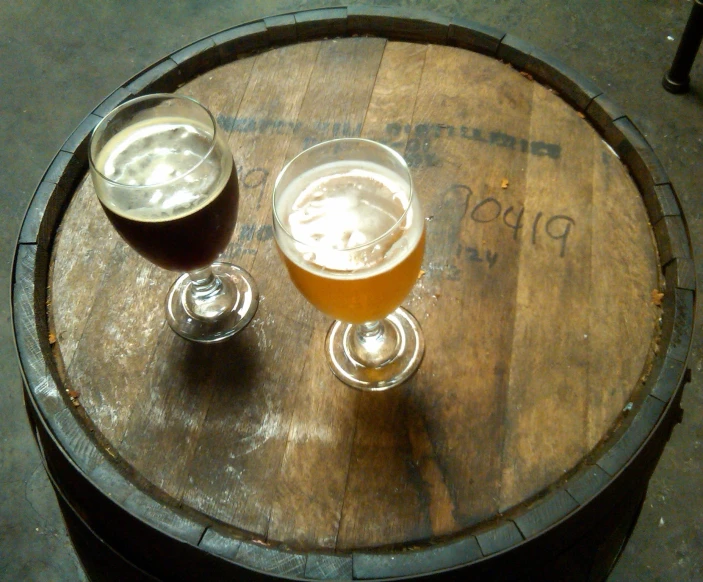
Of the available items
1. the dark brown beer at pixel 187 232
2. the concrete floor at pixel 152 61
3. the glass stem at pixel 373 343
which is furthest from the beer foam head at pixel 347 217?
the concrete floor at pixel 152 61

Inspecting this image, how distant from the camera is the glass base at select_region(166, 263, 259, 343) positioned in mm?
1047

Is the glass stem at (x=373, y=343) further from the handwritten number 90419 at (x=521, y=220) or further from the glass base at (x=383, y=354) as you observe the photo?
the handwritten number 90419 at (x=521, y=220)

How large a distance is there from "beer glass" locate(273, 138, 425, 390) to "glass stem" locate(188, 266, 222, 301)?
0.24 meters

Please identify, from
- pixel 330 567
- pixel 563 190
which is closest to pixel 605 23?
pixel 563 190

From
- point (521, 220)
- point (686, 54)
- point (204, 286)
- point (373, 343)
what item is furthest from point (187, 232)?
point (686, 54)

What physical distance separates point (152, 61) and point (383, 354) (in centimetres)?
212

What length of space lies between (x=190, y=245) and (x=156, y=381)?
0.23m

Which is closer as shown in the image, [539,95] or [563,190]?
[563,190]

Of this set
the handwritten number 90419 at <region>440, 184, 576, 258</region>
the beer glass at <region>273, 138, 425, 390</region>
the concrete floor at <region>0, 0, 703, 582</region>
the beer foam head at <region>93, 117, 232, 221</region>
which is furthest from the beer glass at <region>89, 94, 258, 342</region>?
the concrete floor at <region>0, 0, 703, 582</region>

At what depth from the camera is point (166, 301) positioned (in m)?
1.08

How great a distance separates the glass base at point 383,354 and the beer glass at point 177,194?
0.15 metres

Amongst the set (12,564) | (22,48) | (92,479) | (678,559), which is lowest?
(12,564)

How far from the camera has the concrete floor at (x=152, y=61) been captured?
179 cm

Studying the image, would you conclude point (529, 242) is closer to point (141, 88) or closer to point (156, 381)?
point (156, 381)
